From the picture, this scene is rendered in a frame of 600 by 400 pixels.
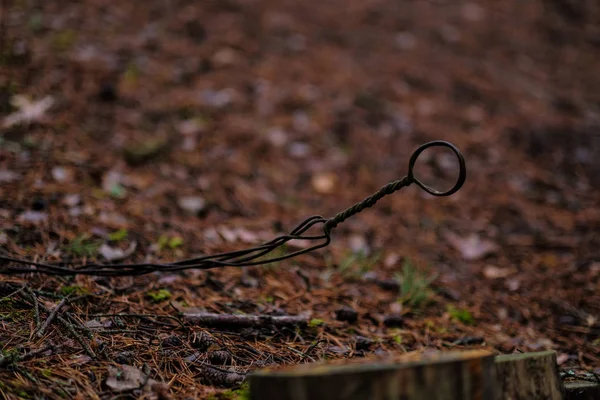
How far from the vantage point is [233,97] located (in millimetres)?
3990

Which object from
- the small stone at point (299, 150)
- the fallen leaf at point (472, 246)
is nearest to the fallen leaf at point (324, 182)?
the small stone at point (299, 150)

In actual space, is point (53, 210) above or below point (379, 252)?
above

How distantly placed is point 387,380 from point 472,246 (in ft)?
7.16

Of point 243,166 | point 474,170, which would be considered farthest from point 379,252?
point 474,170

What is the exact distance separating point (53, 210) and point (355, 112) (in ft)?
8.74

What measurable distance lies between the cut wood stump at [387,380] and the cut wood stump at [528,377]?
10 centimetres

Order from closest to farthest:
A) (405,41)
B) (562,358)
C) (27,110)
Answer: (562,358), (27,110), (405,41)

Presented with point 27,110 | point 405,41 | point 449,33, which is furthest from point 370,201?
point 449,33

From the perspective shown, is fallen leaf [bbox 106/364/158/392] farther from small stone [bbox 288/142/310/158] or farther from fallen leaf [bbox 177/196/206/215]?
small stone [bbox 288/142/310/158]

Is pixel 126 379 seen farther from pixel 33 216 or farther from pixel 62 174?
pixel 62 174

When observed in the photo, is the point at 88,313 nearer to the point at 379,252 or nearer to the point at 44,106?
the point at 379,252

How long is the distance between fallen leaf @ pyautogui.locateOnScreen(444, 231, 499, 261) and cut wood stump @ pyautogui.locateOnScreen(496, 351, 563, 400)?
1632 mm

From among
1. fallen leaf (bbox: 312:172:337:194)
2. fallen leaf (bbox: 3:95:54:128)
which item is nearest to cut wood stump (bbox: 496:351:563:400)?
fallen leaf (bbox: 312:172:337:194)

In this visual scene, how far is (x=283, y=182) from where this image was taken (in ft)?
11.4
